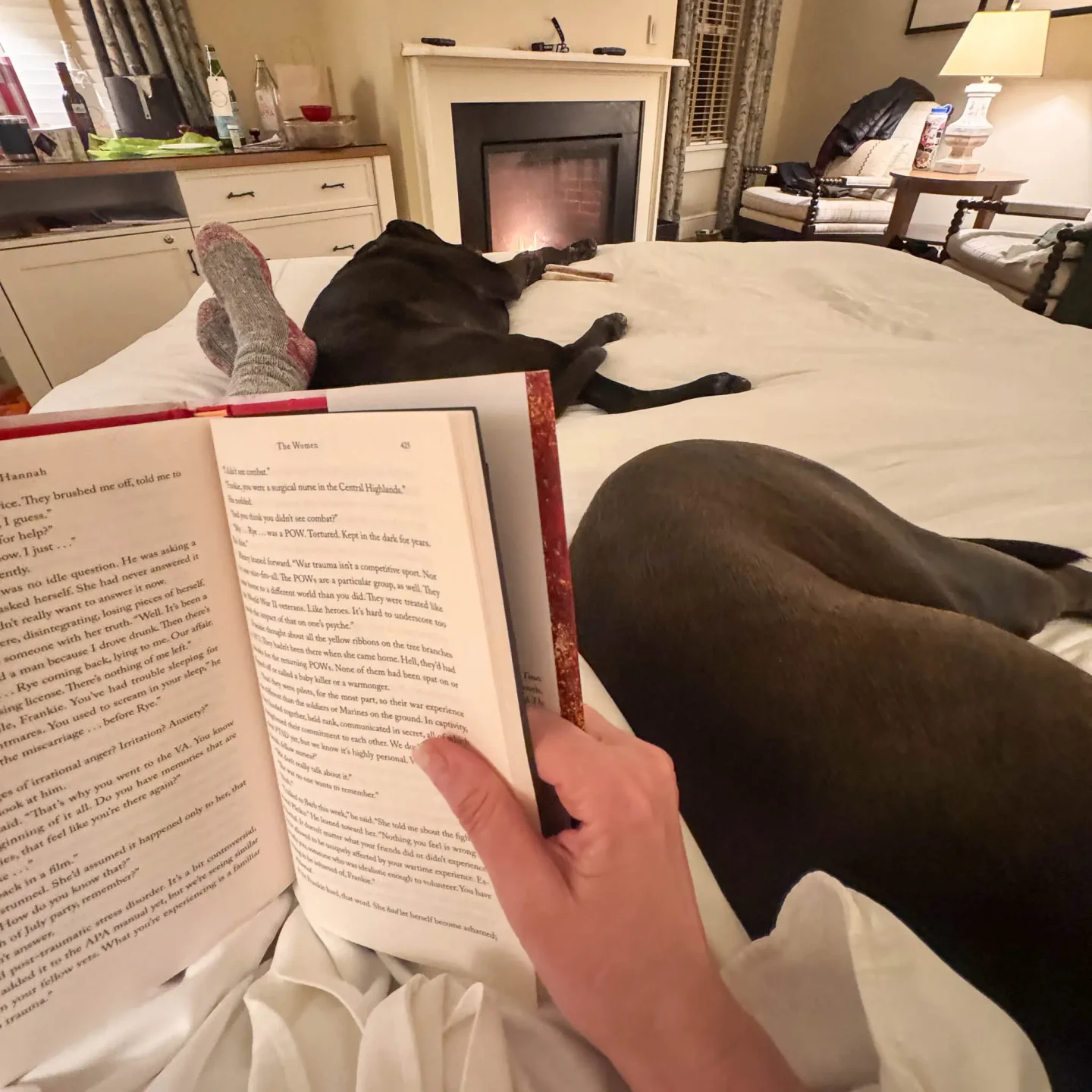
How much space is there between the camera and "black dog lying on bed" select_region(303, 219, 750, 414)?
45.7 inches

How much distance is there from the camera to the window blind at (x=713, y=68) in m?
3.77

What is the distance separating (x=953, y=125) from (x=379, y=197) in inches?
103

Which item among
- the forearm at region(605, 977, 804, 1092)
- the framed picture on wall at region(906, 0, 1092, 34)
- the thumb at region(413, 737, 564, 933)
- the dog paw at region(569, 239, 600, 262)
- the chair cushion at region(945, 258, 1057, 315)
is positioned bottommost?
the chair cushion at region(945, 258, 1057, 315)

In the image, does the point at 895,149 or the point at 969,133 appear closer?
the point at 969,133

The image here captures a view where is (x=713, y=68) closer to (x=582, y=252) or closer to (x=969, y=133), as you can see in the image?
(x=969, y=133)

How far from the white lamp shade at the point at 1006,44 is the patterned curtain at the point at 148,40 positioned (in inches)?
127

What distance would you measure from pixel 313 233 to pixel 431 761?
8.61ft

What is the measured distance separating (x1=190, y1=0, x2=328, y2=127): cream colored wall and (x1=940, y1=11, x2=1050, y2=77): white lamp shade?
2831mm

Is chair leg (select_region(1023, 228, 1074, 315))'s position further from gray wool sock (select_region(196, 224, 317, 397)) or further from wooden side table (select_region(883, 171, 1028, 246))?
gray wool sock (select_region(196, 224, 317, 397))

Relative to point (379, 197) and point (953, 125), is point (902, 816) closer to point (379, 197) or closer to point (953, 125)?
point (379, 197)

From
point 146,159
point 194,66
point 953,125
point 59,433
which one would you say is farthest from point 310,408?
point 953,125

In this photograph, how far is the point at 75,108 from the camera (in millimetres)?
2191

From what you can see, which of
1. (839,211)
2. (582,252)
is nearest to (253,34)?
(582,252)

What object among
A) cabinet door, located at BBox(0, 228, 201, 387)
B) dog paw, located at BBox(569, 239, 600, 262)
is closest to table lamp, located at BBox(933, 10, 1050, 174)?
dog paw, located at BBox(569, 239, 600, 262)
